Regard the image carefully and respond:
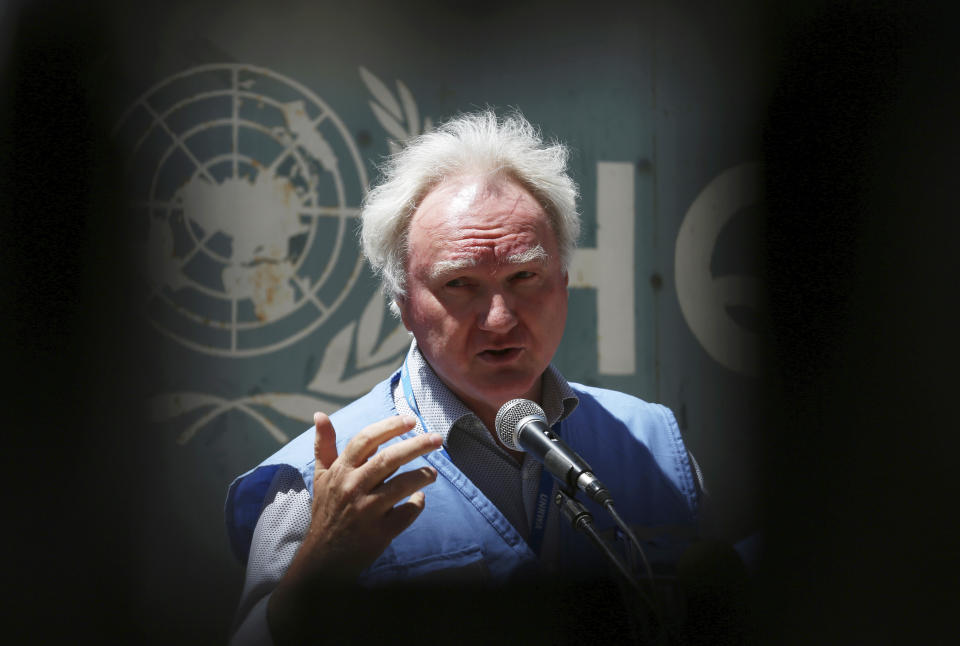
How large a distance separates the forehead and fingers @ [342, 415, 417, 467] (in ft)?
1.57

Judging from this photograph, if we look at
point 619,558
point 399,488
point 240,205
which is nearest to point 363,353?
point 240,205

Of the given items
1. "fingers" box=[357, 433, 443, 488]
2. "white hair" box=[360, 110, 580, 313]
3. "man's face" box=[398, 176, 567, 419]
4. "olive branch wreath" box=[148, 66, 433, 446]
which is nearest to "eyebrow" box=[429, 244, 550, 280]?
"man's face" box=[398, 176, 567, 419]

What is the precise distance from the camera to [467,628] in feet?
3.98

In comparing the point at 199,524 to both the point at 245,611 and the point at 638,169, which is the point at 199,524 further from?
the point at 638,169

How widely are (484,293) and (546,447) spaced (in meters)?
0.49

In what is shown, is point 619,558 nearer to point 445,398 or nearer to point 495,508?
point 495,508

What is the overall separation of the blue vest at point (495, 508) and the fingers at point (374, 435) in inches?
12.4

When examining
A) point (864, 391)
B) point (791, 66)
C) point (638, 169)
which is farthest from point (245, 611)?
point (791, 66)

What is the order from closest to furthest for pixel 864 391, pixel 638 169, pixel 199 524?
1. pixel 864 391
2. pixel 199 524
3. pixel 638 169

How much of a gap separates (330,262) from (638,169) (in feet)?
4.33

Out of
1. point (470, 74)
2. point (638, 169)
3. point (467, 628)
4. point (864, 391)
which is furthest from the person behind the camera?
point (638, 169)

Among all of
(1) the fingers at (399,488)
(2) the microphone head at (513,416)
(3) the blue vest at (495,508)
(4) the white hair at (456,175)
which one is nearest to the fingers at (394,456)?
(1) the fingers at (399,488)

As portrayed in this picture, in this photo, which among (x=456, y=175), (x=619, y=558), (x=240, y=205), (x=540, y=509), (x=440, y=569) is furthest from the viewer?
(x=240, y=205)

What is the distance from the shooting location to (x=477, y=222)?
4.54 feet
